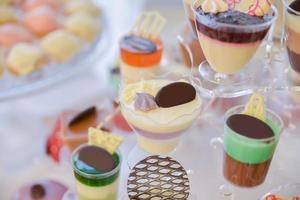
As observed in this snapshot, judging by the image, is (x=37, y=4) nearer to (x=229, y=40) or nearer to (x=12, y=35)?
(x=12, y=35)

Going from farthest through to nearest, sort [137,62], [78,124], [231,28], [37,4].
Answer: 1. [37,4]
2. [78,124]
3. [137,62]
4. [231,28]

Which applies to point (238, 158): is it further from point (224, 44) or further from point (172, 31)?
point (172, 31)

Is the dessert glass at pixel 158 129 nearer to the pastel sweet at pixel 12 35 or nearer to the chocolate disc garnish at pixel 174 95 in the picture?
the chocolate disc garnish at pixel 174 95

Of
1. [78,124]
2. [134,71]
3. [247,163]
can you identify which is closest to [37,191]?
[78,124]

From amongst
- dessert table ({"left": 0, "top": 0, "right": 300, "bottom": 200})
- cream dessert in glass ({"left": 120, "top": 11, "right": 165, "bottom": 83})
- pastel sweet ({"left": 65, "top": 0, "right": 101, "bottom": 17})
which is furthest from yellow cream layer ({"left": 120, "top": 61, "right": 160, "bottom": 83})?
pastel sweet ({"left": 65, "top": 0, "right": 101, "bottom": 17})

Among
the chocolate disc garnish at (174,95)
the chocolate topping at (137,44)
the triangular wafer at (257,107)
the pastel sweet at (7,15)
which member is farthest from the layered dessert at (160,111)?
the pastel sweet at (7,15)

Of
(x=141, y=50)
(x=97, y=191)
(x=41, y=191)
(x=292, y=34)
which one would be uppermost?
(x=292, y=34)

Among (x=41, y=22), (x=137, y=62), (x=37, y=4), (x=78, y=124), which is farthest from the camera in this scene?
(x=37, y=4)

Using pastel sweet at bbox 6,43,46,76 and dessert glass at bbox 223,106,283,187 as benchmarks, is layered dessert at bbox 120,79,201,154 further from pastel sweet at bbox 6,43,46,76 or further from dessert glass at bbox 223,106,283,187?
pastel sweet at bbox 6,43,46,76
